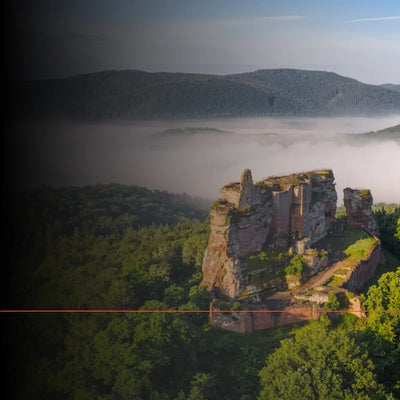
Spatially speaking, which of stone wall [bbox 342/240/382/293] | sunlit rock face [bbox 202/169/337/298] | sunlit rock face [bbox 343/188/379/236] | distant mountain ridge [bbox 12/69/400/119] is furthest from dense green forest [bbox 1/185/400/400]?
sunlit rock face [bbox 343/188/379/236]

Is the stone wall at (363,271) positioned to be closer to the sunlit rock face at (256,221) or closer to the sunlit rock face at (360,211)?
the sunlit rock face at (360,211)

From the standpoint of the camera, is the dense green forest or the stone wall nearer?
the dense green forest

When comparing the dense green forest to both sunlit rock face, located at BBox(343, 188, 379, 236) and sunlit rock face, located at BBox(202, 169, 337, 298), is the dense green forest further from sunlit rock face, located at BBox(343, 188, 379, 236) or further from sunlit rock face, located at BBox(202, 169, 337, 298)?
sunlit rock face, located at BBox(343, 188, 379, 236)

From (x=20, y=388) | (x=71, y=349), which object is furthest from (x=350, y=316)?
(x=20, y=388)

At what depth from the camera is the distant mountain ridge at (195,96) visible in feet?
72.1

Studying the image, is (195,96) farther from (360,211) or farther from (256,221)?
(256,221)

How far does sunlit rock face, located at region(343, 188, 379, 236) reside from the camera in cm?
3519

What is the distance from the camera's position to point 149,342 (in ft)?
72.8

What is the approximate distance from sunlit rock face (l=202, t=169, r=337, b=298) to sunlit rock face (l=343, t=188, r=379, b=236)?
10.5 feet

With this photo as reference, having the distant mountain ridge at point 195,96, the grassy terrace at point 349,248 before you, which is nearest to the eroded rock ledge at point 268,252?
the grassy terrace at point 349,248

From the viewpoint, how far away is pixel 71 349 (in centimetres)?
2147

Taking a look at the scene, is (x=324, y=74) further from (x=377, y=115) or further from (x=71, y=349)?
(x=71, y=349)

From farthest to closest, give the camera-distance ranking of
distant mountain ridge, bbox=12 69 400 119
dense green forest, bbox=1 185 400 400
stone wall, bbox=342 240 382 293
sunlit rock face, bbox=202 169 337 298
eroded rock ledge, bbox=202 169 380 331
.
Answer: stone wall, bbox=342 240 382 293 → sunlit rock face, bbox=202 169 337 298 → eroded rock ledge, bbox=202 169 380 331 → distant mountain ridge, bbox=12 69 400 119 → dense green forest, bbox=1 185 400 400

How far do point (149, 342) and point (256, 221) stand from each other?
10.0 m
